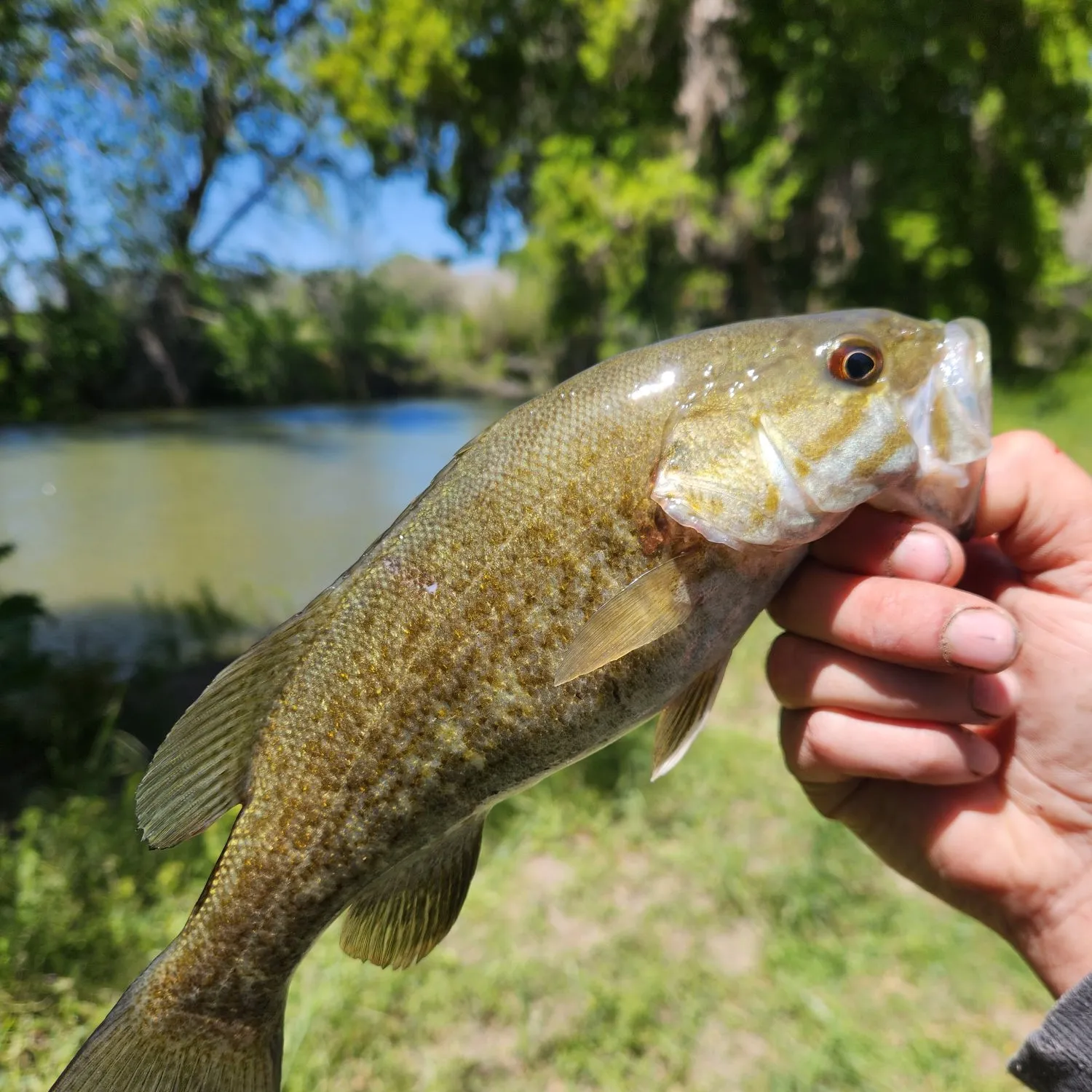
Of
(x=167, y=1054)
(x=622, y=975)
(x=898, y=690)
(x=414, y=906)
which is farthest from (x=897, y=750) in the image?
(x=622, y=975)

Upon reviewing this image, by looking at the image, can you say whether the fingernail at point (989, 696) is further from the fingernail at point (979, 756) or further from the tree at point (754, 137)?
the tree at point (754, 137)

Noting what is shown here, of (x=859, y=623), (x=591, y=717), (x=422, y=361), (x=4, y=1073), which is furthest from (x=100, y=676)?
(x=422, y=361)

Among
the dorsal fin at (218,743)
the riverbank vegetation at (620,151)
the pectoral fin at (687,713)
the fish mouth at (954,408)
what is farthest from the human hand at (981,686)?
the riverbank vegetation at (620,151)

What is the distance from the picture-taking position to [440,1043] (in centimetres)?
281

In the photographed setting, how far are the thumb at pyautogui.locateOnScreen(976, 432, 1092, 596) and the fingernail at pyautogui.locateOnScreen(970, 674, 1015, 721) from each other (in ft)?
1.15

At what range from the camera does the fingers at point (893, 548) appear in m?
1.62

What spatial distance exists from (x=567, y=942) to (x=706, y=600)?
7.71 feet

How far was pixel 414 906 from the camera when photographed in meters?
1.59

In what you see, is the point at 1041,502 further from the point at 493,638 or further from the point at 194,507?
the point at 194,507

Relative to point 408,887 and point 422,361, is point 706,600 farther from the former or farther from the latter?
point 422,361

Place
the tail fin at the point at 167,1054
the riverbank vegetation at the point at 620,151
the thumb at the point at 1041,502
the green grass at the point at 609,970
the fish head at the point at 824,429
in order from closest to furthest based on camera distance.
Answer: the tail fin at the point at 167,1054 → the fish head at the point at 824,429 → the thumb at the point at 1041,502 → the green grass at the point at 609,970 → the riverbank vegetation at the point at 620,151

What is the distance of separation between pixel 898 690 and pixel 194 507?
13.7 m

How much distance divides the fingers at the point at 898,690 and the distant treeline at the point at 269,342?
680cm

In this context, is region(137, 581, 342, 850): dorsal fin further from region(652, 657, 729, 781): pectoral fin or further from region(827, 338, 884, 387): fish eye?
region(827, 338, 884, 387): fish eye
